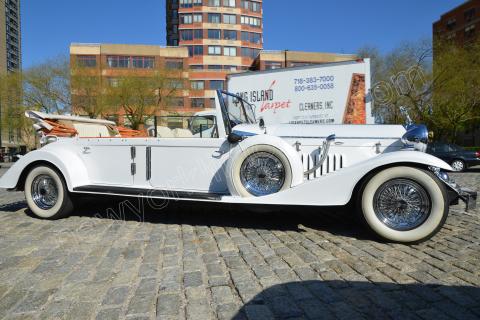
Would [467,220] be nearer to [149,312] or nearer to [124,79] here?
[149,312]

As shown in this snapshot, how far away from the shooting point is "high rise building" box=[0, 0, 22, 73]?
276 ft

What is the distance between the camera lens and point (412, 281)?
2.62 m

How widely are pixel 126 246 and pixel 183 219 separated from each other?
1266 millimetres

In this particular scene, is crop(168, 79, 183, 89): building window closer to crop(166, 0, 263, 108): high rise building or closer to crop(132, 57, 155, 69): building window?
crop(132, 57, 155, 69): building window

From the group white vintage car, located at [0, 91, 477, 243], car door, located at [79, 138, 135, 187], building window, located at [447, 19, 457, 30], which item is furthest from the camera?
building window, located at [447, 19, 457, 30]

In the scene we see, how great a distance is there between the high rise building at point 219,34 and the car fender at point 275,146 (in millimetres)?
56116

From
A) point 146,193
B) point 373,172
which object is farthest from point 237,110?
point 373,172

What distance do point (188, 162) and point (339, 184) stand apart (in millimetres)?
1958

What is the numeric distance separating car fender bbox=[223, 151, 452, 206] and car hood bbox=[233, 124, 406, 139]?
2.31 ft

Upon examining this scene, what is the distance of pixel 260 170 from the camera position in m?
4.00

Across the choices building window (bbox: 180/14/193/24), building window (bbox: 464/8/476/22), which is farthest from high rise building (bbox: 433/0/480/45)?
building window (bbox: 180/14/193/24)

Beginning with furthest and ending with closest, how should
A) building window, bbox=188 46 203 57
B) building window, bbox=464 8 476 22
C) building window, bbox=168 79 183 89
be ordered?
building window, bbox=188 46 203 57, building window, bbox=464 8 476 22, building window, bbox=168 79 183 89

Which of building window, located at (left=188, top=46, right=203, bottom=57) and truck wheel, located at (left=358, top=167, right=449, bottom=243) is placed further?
building window, located at (left=188, top=46, right=203, bottom=57)

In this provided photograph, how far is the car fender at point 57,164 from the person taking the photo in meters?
4.65
